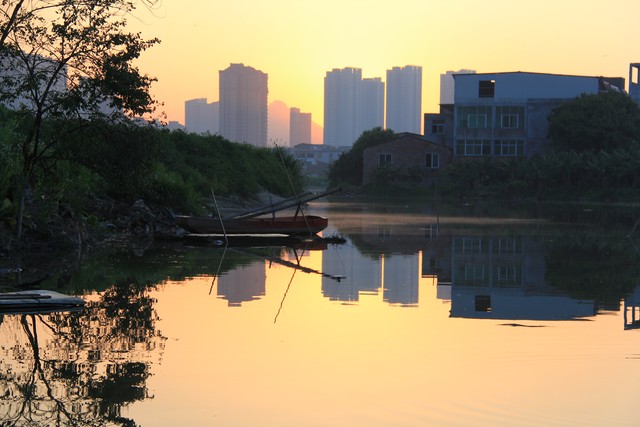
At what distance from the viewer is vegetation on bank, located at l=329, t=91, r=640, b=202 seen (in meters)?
77.5

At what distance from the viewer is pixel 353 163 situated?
10269cm

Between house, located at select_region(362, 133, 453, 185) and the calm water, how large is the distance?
61059 millimetres

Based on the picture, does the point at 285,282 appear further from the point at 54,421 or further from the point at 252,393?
the point at 54,421

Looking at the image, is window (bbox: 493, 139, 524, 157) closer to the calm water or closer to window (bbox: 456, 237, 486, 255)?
window (bbox: 456, 237, 486, 255)

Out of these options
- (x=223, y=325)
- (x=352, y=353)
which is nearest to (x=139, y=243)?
(x=223, y=325)

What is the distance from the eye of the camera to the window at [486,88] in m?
86.2

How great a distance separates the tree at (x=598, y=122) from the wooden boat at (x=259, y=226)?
49330 millimetres

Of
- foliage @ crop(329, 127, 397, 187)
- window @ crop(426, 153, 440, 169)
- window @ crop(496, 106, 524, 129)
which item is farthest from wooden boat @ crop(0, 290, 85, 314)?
foliage @ crop(329, 127, 397, 187)

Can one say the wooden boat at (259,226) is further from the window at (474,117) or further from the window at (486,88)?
the window at (486,88)

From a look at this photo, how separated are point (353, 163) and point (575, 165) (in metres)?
29.0

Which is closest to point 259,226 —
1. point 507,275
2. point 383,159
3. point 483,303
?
point 507,275

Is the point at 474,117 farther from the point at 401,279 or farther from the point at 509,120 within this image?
the point at 401,279

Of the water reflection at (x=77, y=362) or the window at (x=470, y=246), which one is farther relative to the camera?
the window at (x=470, y=246)

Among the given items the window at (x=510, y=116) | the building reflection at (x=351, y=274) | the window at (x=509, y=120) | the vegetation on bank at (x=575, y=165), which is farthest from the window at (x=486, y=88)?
the building reflection at (x=351, y=274)
